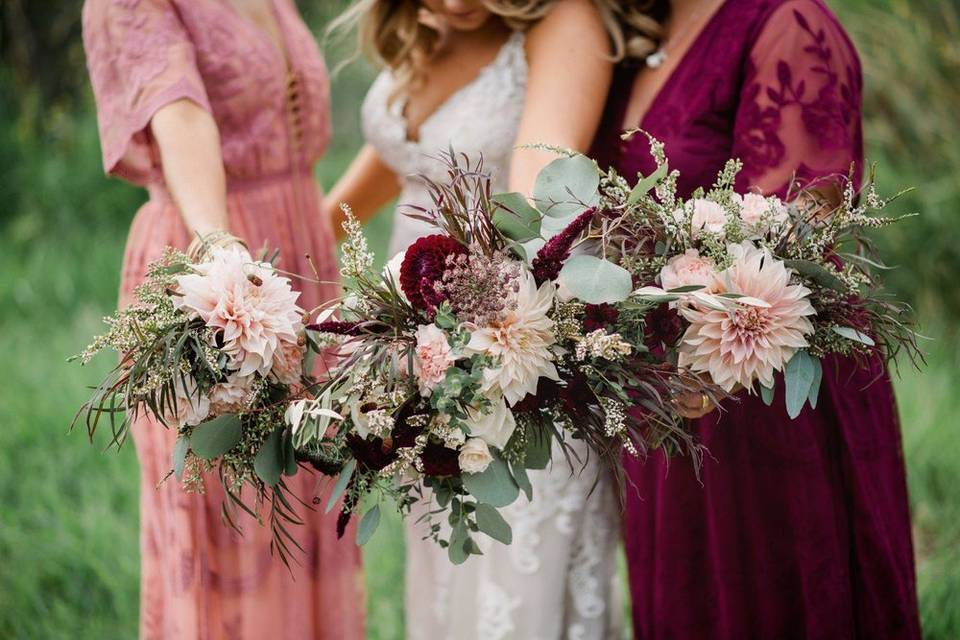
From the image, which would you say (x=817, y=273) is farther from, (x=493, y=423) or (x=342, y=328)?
(x=342, y=328)

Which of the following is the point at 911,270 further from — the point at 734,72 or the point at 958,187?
the point at 734,72

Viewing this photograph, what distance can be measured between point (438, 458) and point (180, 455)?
15.5 inches

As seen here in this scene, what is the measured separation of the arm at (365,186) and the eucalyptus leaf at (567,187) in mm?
1243

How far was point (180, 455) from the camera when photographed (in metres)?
1.55

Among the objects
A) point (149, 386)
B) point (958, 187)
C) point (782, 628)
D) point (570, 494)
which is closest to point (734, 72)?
point (570, 494)

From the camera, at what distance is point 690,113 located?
2064 millimetres

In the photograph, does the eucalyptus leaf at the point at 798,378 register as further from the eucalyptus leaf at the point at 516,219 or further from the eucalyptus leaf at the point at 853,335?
the eucalyptus leaf at the point at 516,219

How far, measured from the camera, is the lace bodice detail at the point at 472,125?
90.0 inches

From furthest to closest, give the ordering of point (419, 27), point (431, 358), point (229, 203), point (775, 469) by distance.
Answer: point (419, 27), point (229, 203), point (775, 469), point (431, 358)

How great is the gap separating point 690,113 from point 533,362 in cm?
85

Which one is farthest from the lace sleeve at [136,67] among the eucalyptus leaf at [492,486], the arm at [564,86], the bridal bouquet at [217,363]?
the eucalyptus leaf at [492,486]

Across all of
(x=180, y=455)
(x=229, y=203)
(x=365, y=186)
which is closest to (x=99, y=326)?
(x=365, y=186)

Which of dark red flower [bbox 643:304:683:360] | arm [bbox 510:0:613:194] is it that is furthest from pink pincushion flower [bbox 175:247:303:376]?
arm [bbox 510:0:613:194]

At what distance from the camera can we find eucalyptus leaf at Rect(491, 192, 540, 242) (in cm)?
151
